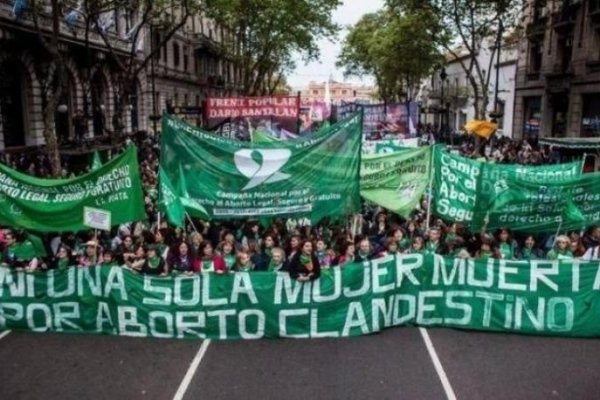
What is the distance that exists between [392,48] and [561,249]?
28.7m

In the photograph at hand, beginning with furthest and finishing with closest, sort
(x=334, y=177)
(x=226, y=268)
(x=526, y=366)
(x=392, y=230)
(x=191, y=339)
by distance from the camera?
(x=392, y=230) < (x=334, y=177) < (x=226, y=268) < (x=191, y=339) < (x=526, y=366)

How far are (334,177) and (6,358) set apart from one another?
5701mm

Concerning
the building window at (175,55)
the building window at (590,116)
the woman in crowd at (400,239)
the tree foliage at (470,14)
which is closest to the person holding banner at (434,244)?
the woman in crowd at (400,239)

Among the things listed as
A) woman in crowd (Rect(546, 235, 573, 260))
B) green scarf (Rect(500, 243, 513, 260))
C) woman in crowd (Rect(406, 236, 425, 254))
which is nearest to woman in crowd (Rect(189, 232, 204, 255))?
woman in crowd (Rect(406, 236, 425, 254))

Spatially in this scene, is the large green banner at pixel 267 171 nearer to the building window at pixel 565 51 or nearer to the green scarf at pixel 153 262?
the green scarf at pixel 153 262

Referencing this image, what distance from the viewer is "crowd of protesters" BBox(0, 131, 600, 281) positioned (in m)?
9.78

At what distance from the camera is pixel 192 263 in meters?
9.93

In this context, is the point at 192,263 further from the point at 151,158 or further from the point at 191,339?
the point at 151,158

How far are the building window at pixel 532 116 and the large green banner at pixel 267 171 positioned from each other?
91.6ft

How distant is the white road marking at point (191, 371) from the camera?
7.27m

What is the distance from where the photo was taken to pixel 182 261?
9.93 meters

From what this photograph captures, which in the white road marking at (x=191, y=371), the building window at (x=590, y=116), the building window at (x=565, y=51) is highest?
the building window at (x=565, y=51)

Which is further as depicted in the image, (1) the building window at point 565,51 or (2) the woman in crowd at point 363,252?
(1) the building window at point 565,51

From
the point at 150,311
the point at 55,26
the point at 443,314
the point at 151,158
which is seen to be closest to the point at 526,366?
the point at 443,314
